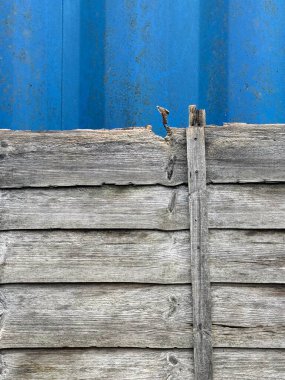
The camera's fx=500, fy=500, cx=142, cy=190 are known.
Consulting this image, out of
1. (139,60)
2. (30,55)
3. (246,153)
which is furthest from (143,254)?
(30,55)

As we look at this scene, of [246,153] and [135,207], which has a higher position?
[246,153]

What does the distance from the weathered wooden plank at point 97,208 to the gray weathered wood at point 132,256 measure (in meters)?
0.03

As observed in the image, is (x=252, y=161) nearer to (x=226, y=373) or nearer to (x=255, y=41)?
(x=255, y=41)

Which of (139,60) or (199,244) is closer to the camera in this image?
(199,244)

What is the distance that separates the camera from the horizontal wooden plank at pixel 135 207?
A: 1853mm

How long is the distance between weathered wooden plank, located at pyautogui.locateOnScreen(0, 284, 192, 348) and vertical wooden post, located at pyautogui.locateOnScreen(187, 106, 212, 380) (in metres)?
0.04

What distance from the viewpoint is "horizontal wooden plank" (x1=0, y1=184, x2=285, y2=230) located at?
6.08 feet

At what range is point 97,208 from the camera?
188cm

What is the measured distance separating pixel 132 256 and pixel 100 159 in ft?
1.25

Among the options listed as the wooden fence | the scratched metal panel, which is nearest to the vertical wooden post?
the wooden fence

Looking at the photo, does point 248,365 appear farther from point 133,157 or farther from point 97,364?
point 133,157

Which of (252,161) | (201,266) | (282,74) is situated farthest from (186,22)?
(201,266)

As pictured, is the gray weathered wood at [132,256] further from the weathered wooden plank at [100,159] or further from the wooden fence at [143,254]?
the weathered wooden plank at [100,159]

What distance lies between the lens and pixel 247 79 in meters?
2.04
